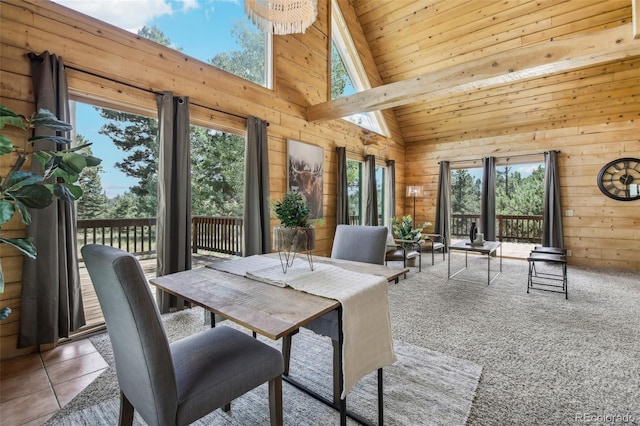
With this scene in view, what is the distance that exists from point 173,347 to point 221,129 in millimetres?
2836

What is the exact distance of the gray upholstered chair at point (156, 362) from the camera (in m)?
0.95

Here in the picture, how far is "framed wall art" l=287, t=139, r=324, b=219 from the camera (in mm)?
4406

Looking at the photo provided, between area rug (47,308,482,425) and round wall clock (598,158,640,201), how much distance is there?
5288 mm

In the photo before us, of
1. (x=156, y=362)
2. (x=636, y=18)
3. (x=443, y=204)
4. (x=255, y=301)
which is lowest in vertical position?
(x=156, y=362)

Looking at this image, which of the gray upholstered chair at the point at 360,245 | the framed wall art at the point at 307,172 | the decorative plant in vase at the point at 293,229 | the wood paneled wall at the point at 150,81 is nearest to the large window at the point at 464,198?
the wood paneled wall at the point at 150,81

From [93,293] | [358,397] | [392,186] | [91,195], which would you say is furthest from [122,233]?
[392,186]

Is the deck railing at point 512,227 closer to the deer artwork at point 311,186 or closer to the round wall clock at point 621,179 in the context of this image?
the round wall clock at point 621,179

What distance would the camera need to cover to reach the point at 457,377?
197cm

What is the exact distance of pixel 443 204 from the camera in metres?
6.84

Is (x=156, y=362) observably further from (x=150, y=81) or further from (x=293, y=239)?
(x=150, y=81)

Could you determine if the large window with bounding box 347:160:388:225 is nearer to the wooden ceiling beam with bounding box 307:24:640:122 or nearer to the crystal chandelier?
the wooden ceiling beam with bounding box 307:24:640:122

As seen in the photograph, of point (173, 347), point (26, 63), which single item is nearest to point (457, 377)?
point (173, 347)

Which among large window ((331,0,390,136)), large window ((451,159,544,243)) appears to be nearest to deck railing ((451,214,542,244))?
large window ((451,159,544,243))

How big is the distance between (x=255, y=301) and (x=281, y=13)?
6.07ft
